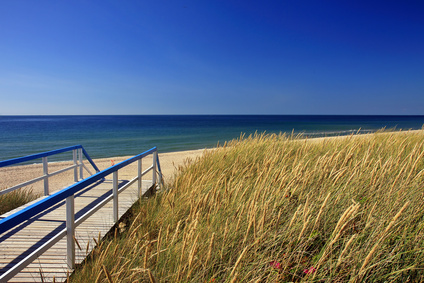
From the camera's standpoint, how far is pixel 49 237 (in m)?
3.56

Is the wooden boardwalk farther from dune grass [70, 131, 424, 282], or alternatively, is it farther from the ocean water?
the ocean water

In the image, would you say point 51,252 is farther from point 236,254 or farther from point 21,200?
point 21,200

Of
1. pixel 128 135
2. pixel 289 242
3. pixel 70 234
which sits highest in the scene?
pixel 289 242

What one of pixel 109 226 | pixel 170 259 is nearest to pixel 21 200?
pixel 109 226

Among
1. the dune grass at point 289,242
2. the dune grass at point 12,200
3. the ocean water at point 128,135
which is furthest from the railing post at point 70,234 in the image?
the ocean water at point 128,135

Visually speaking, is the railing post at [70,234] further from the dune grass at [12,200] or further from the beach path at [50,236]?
the dune grass at [12,200]

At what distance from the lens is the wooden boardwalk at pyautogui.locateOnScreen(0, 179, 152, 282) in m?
2.64

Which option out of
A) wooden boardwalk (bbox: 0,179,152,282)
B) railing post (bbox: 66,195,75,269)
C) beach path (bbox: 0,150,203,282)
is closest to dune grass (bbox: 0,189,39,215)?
beach path (bbox: 0,150,203,282)

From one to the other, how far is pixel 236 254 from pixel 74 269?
71.7 inches

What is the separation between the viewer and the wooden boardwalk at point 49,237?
264 centimetres

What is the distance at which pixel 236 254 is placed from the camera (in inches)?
75.4

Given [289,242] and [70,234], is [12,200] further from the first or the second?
[289,242]

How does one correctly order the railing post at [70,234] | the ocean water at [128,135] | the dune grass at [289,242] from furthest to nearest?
the ocean water at [128,135]
the railing post at [70,234]
the dune grass at [289,242]

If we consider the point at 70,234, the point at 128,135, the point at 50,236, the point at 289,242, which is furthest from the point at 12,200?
the point at 128,135
